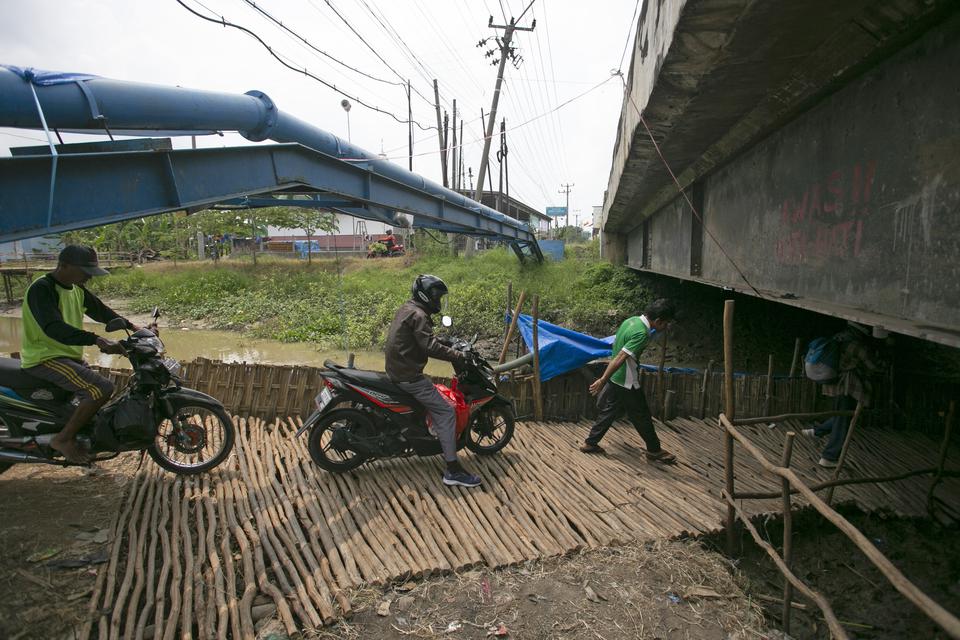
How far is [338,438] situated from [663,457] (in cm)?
304

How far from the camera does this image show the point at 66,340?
357 cm

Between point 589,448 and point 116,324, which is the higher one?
point 116,324

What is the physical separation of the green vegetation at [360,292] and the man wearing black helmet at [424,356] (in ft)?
29.6

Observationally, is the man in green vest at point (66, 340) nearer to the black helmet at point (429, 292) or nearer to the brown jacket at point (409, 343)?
the brown jacket at point (409, 343)

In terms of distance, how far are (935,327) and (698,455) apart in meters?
2.99

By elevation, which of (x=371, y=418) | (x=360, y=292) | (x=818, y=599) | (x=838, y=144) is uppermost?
(x=838, y=144)

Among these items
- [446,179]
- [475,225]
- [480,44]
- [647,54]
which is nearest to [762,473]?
[647,54]

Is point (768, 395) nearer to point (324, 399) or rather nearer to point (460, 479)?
point (460, 479)

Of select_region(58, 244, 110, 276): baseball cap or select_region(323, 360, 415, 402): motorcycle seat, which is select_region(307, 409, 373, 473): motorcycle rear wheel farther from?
select_region(58, 244, 110, 276): baseball cap

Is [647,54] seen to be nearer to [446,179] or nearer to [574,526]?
[574,526]

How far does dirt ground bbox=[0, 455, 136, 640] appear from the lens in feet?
8.96

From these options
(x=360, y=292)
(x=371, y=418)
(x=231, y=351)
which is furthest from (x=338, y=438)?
(x=360, y=292)

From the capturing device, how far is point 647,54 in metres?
3.84

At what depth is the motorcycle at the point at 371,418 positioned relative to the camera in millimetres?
4367
